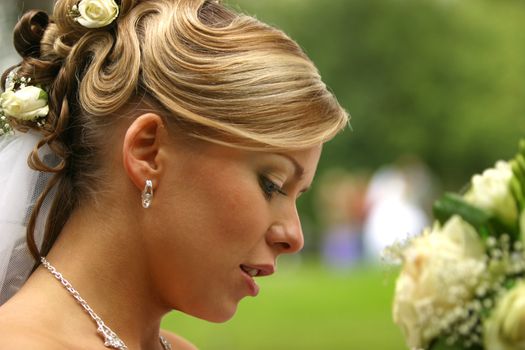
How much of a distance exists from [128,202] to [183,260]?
270 mm

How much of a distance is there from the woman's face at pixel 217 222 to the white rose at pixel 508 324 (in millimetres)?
1020

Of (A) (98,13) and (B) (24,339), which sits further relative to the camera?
(A) (98,13)

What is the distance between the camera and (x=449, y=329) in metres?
2.63

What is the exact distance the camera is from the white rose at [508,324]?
8.11 ft

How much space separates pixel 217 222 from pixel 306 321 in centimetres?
1033

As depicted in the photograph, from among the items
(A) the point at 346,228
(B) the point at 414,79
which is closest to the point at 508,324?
(A) the point at 346,228

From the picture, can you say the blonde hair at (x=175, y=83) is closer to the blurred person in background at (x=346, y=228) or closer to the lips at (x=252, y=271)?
the lips at (x=252, y=271)

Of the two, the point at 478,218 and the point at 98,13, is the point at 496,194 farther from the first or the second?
the point at 98,13

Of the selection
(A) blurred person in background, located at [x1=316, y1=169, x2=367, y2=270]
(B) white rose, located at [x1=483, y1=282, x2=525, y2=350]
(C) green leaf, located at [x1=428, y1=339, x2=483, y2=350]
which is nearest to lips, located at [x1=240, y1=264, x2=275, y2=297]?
(C) green leaf, located at [x1=428, y1=339, x2=483, y2=350]

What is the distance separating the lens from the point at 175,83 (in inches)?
134

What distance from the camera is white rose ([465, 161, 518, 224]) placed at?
267 cm

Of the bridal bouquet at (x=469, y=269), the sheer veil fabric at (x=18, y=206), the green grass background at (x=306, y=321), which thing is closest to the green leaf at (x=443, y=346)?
the bridal bouquet at (x=469, y=269)

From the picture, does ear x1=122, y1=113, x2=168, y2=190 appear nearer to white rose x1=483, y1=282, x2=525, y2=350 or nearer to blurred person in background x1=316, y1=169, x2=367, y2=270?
white rose x1=483, y1=282, x2=525, y2=350

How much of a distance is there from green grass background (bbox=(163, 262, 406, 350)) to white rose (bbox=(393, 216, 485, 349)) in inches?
334
